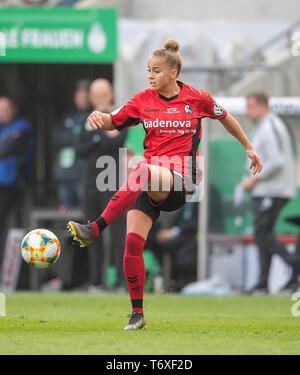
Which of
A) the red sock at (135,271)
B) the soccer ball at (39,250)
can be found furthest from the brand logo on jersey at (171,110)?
the soccer ball at (39,250)

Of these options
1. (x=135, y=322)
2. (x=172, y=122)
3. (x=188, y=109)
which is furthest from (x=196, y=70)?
(x=135, y=322)

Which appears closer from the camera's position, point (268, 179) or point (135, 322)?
point (135, 322)

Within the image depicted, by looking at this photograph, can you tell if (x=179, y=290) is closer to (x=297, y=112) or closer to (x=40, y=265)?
(x=297, y=112)

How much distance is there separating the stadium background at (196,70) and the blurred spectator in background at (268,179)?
818 millimetres

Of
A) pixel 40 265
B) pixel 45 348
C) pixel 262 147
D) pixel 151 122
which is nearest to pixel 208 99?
pixel 151 122

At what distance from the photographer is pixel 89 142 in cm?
1109

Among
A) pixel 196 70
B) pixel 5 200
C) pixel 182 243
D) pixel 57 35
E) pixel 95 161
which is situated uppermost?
pixel 57 35

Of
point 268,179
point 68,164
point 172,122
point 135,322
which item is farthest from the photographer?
point 68,164

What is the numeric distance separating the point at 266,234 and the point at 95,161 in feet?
7.46

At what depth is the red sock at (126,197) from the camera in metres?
6.36

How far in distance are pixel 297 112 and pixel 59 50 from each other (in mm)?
3201

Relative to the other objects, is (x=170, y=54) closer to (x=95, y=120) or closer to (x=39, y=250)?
(x=95, y=120)

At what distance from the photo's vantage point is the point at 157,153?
670cm

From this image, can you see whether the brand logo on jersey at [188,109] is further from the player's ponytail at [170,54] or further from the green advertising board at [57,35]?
the green advertising board at [57,35]
